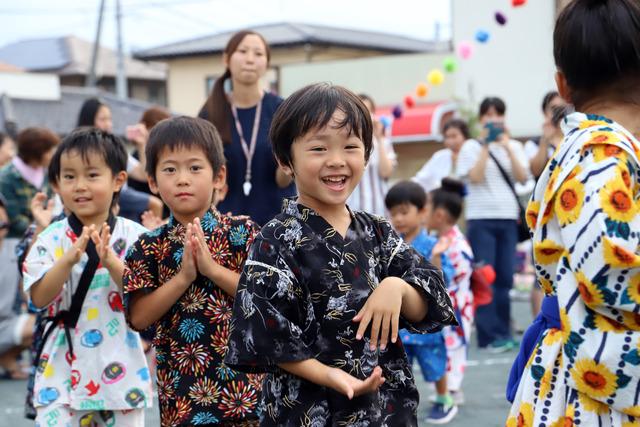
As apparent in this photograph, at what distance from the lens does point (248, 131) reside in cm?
510

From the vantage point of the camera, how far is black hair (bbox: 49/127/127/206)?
3.91 m

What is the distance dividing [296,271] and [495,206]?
5.86 metres

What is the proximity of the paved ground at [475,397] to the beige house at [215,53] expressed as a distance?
27.2 meters

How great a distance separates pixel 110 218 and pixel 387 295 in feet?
6.00

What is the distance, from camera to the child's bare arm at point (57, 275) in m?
3.61

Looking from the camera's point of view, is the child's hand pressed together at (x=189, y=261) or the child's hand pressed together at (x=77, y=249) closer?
the child's hand pressed together at (x=189, y=261)

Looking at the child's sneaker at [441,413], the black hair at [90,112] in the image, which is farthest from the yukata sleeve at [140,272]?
the black hair at [90,112]

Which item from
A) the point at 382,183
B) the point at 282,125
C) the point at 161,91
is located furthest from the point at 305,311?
the point at 161,91

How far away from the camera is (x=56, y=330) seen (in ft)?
12.6

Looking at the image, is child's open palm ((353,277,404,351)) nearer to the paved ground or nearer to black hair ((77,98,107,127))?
the paved ground

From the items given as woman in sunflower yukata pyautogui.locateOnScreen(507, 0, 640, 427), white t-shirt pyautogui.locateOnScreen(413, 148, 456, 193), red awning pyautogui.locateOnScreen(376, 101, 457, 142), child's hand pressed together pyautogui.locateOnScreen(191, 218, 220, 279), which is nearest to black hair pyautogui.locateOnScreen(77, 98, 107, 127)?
white t-shirt pyautogui.locateOnScreen(413, 148, 456, 193)

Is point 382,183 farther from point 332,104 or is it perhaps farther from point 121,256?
point 332,104

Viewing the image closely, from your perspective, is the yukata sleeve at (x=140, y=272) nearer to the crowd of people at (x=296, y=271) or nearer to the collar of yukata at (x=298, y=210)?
the crowd of people at (x=296, y=271)

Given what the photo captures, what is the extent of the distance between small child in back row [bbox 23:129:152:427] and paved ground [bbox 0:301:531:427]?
1922mm
